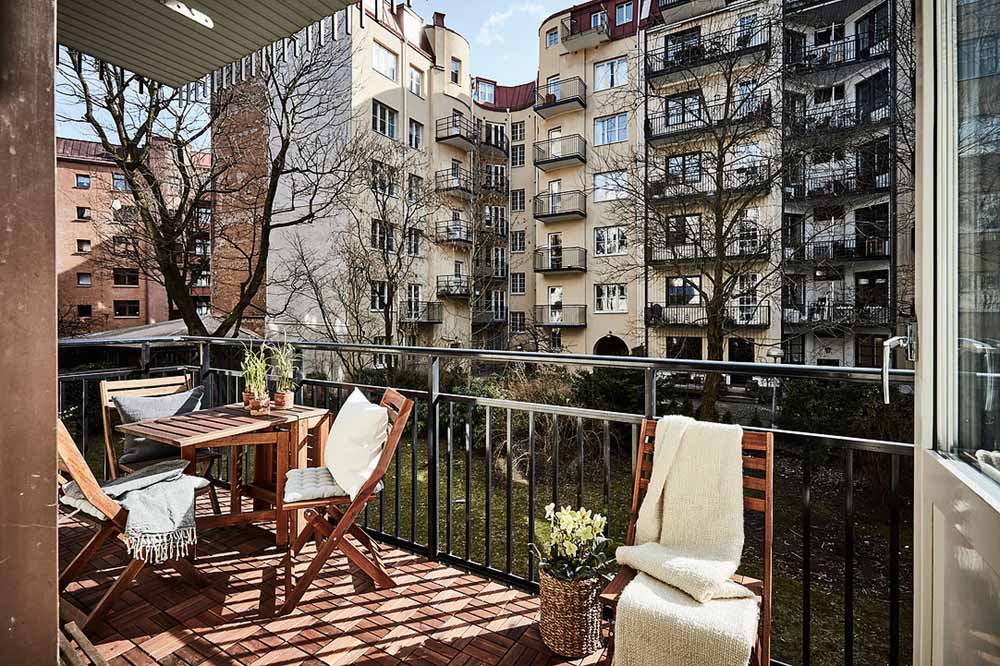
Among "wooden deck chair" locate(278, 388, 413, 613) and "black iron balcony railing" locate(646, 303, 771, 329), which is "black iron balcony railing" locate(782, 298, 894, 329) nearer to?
"black iron balcony railing" locate(646, 303, 771, 329)

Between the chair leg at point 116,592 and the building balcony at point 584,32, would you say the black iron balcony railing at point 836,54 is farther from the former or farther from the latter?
the chair leg at point 116,592

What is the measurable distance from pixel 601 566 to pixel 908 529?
6.28 m

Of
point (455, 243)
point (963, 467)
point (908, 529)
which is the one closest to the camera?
point (963, 467)

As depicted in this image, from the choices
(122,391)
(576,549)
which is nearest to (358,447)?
(576,549)

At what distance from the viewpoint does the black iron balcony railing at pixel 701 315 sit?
964 centimetres

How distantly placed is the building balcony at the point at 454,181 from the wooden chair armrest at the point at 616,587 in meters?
13.4

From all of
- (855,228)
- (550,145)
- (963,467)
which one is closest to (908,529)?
(855,228)

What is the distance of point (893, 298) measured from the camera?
8031mm

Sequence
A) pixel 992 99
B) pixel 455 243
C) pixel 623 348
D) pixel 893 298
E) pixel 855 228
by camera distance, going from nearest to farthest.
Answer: pixel 992 99
pixel 893 298
pixel 855 228
pixel 455 243
pixel 623 348

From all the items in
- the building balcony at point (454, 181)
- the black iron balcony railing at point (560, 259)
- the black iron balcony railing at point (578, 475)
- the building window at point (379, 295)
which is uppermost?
the building balcony at point (454, 181)

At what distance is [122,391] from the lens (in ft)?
11.1

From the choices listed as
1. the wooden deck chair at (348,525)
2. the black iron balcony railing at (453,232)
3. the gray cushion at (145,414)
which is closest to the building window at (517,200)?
the black iron balcony railing at (453,232)

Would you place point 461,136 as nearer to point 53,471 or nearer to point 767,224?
point 767,224

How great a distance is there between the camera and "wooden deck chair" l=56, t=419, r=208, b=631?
201cm
